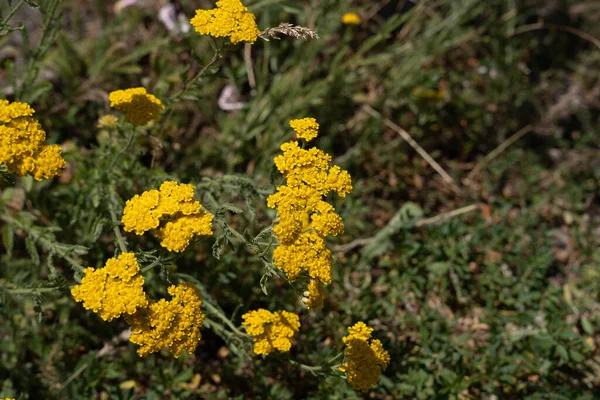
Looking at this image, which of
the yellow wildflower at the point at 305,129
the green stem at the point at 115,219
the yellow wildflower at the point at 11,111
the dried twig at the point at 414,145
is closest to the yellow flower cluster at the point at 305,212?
the yellow wildflower at the point at 305,129

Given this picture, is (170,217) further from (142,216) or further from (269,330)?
(269,330)

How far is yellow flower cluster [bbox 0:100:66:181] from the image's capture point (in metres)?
2.22

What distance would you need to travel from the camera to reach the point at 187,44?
433 centimetres

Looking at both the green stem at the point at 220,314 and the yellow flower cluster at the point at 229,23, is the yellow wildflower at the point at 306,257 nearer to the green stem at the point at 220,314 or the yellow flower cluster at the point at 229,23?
the green stem at the point at 220,314

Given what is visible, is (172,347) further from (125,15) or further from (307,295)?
(125,15)

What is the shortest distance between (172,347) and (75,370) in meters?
1.02

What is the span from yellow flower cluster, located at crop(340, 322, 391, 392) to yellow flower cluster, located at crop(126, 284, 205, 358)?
0.65 m

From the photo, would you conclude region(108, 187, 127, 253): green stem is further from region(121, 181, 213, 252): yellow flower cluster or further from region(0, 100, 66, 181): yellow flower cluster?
region(0, 100, 66, 181): yellow flower cluster

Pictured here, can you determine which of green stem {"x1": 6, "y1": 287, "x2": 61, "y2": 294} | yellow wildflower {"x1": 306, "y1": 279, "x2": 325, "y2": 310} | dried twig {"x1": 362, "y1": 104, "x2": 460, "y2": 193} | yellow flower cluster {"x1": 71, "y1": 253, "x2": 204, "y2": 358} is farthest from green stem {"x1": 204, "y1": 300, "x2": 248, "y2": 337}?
dried twig {"x1": 362, "y1": 104, "x2": 460, "y2": 193}

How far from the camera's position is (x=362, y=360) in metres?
2.48

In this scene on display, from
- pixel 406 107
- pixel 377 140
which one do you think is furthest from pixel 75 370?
pixel 406 107

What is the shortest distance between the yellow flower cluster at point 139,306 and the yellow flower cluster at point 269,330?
0.23 metres

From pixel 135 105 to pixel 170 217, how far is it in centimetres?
60

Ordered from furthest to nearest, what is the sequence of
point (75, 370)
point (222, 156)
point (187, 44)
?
point (187, 44), point (222, 156), point (75, 370)
